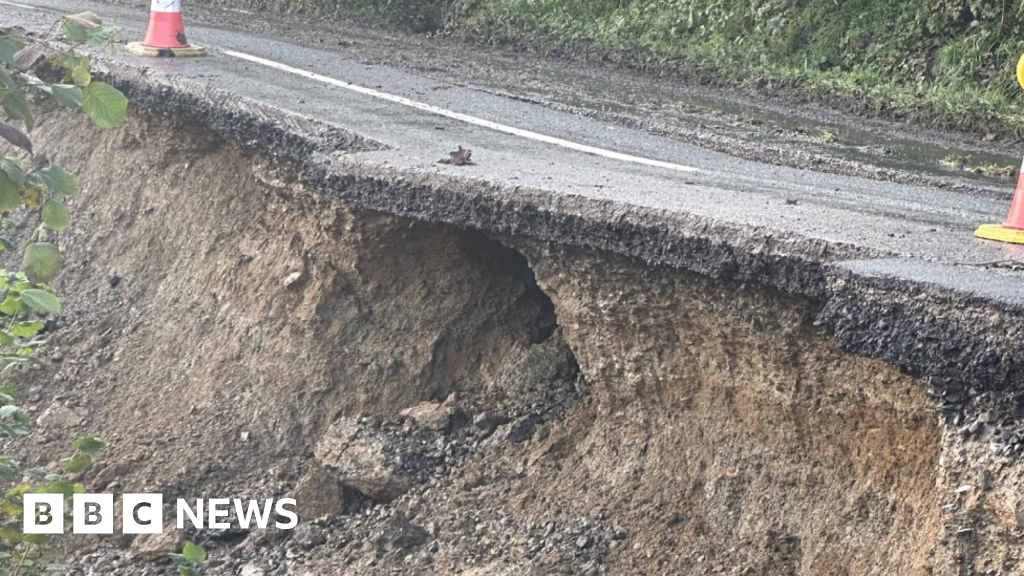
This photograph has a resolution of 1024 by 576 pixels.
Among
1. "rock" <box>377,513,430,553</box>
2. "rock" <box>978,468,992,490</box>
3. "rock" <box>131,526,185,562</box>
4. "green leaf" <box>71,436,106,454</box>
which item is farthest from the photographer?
"rock" <box>131,526,185,562</box>

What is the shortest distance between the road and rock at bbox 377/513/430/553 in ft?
4.69

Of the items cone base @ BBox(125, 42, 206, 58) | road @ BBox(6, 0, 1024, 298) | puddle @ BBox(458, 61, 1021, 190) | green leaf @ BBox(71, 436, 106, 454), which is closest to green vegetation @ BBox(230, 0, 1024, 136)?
puddle @ BBox(458, 61, 1021, 190)

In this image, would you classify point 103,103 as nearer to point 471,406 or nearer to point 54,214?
point 54,214

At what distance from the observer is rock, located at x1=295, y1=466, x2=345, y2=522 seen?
5152 millimetres

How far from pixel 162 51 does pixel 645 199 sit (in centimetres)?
490

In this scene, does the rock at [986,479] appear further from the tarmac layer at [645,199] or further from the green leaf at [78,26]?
the green leaf at [78,26]

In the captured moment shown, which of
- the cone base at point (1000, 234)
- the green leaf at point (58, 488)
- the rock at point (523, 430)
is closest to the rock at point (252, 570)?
the green leaf at point (58, 488)

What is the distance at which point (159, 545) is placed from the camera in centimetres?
522

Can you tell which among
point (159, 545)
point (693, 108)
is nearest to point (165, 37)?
point (693, 108)

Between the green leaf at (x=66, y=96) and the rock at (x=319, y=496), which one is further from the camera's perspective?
the rock at (x=319, y=496)

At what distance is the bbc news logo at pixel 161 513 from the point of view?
17.1ft

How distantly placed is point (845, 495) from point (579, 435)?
4.01ft

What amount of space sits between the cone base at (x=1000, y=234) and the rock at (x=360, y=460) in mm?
2449

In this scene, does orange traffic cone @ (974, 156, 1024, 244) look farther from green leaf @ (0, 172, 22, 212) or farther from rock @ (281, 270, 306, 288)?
green leaf @ (0, 172, 22, 212)
